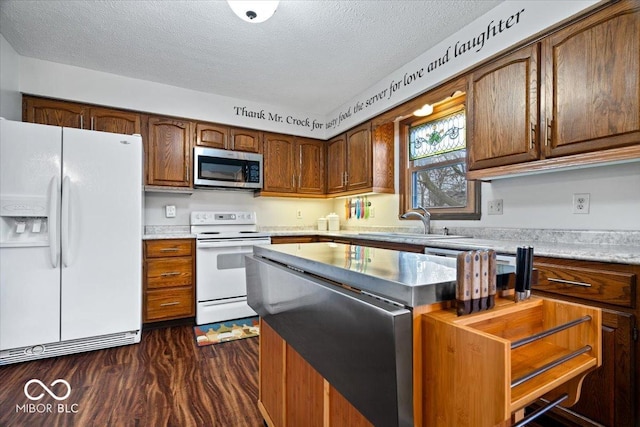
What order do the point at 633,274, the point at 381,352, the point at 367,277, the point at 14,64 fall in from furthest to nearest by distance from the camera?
the point at 14,64
the point at 633,274
the point at 367,277
the point at 381,352

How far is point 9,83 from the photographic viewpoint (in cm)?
260

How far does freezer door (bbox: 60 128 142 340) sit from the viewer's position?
2.39m

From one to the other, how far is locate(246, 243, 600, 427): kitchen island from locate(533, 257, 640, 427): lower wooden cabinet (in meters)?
0.76

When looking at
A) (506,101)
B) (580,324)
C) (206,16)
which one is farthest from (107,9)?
(580,324)

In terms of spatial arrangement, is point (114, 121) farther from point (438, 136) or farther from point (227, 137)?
point (438, 136)

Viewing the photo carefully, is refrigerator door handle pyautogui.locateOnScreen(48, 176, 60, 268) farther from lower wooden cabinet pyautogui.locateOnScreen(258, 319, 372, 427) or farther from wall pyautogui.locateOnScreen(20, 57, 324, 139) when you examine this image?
lower wooden cabinet pyautogui.locateOnScreen(258, 319, 372, 427)

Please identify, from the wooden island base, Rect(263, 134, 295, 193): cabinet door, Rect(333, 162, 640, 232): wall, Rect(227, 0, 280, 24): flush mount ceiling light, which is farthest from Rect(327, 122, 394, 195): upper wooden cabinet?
the wooden island base

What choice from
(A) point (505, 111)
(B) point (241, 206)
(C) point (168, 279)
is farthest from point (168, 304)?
(A) point (505, 111)

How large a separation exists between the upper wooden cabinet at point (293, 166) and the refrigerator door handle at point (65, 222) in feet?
6.28

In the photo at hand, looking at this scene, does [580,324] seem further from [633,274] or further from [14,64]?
[14,64]

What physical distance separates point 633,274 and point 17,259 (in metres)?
3.65

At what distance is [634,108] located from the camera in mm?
1450

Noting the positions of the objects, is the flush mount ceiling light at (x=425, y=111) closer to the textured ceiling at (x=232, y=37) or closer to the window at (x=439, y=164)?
the window at (x=439, y=164)

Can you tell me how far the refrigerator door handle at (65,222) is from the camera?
2.35 meters
